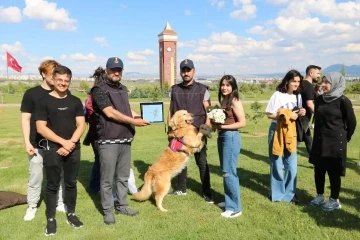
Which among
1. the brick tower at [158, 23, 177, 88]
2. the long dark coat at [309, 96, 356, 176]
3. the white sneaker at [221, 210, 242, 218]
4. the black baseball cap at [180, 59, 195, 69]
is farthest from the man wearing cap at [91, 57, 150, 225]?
the brick tower at [158, 23, 177, 88]

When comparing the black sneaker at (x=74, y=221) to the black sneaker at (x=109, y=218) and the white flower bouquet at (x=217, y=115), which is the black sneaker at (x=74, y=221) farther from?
the white flower bouquet at (x=217, y=115)

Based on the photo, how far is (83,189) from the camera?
18.8 feet

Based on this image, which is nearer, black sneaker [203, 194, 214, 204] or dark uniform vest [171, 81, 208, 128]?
dark uniform vest [171, 81, 208, 128]

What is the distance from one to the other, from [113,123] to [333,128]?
3015 mm

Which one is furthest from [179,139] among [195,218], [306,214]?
[306,214]

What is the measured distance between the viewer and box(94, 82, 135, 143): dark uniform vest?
4.12 m

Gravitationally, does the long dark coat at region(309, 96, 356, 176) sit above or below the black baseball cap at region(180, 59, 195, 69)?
below

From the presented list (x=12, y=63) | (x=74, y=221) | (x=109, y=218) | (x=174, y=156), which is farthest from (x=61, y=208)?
(x=12, y=63)

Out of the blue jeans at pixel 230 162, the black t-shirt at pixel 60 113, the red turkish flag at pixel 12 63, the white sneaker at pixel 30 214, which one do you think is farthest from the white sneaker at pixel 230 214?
the red turkish flag at pixel 12 63

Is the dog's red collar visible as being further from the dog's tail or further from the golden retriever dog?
the dog's tail

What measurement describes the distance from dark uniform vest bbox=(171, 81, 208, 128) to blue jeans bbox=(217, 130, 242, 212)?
68 centimetres

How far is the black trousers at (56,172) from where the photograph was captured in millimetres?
3871

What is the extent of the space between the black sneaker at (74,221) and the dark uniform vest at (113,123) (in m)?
1.13

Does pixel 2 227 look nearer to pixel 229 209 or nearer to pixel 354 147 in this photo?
pixel 229 209
